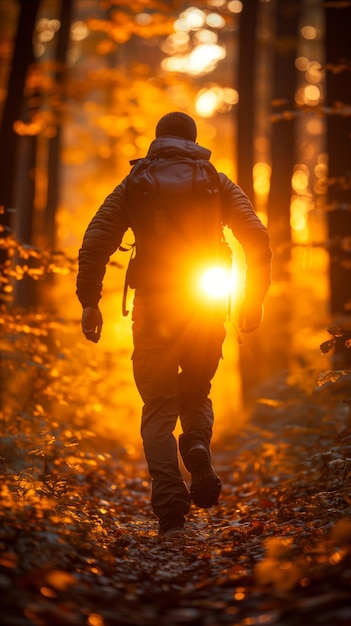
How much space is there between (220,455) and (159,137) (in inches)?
196

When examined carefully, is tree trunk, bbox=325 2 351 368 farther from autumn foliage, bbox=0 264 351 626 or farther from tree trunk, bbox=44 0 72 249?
tree trunk, bbox=44 0 72 249

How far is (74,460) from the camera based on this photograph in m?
6.02

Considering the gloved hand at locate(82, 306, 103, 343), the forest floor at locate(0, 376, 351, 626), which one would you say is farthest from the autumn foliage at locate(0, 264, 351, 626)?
the gloved hand at locate(82, 306, 103, 343)

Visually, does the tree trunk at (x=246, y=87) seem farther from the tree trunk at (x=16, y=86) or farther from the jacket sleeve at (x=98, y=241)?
the jacket sleeve at (x=98, y=241)

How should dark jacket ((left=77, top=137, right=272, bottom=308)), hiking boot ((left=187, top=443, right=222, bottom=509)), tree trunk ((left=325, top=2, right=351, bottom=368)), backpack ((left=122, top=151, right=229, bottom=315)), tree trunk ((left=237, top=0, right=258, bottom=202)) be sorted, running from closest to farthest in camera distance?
hiking boot ((left=187, top=443, right=222, bottom=509)) → backpack ((left=122, top=151, right=229, bottom=315)) → dark jacket ((left=77, top=137, right=272, bottom=308)) → tree trunk ((left=325, top=2, right=351, bottom=368)) → tree trunk ((left=237, top=0, right=258, bottom=202))

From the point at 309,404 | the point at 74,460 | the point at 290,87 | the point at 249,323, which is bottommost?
the point at 74,460

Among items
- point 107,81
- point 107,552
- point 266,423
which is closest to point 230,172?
point 107,81

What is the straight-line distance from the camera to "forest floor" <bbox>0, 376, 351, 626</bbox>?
8.61ft

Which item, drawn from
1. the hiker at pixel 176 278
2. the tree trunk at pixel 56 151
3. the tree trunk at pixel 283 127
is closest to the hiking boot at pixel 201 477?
the hiker at pixel 176 278

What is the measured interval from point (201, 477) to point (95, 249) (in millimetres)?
1700

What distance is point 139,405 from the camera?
1509 cm

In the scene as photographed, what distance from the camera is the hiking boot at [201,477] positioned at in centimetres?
450

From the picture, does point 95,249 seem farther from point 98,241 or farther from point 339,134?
point 339,134

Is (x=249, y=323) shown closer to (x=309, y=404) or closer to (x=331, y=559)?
(x=331, y=559)
